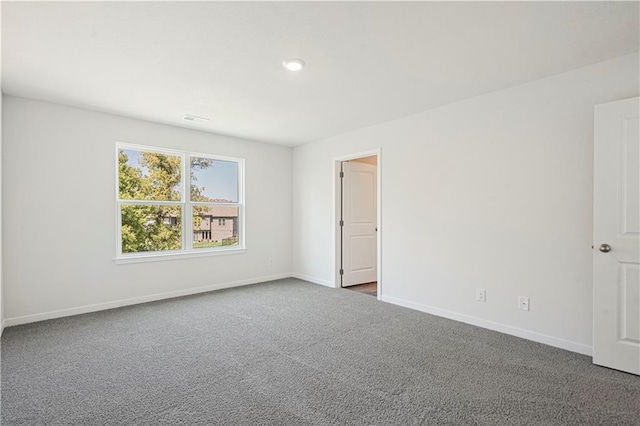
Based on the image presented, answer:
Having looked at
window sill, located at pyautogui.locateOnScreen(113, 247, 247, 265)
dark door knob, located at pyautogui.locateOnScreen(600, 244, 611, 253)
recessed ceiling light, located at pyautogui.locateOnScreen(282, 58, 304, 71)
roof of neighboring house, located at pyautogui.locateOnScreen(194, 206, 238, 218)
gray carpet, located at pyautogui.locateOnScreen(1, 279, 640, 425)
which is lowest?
gray carpet, located at pyautogui.locateOnScreen(1, 279, 640, 425)

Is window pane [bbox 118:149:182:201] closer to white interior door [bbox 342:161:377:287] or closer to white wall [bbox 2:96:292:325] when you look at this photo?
white wall [bbox 2:96:292:325]

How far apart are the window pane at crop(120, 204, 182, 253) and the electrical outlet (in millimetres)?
3991

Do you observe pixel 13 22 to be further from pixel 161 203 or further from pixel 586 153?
pixel 586 153

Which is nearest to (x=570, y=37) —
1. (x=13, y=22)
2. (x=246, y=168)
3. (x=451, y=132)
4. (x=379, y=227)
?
(x=451, y=132)

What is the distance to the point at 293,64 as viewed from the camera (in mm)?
2738

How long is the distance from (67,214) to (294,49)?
3293 millimetres

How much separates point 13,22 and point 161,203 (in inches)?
106

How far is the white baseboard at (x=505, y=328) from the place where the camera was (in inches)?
112

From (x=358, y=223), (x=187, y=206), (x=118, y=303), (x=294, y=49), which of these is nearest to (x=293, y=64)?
(x=294, y=49)

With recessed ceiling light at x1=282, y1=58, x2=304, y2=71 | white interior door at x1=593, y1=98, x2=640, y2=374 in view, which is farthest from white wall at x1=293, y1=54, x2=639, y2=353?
recessed ceiling light at x1=282, y1=58, x2=304, y2=71

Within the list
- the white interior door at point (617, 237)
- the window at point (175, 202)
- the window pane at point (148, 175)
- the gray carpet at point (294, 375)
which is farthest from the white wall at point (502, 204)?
the window pane at point (148, 175)

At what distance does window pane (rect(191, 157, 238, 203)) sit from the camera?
5.04 meters

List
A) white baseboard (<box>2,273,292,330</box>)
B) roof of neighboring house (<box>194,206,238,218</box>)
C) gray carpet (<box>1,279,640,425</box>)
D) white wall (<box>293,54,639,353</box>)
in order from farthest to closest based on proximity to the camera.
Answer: roof of neighboring house (<box>194,206,238,218</box>) → white baseboard (<box>2,273,292,330</box>) → white wall (<box>293,54,639,353</box>) → gray carpet (<box>1,279,640,425</box>)

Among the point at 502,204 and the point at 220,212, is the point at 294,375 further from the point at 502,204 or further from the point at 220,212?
the point at 220,212
